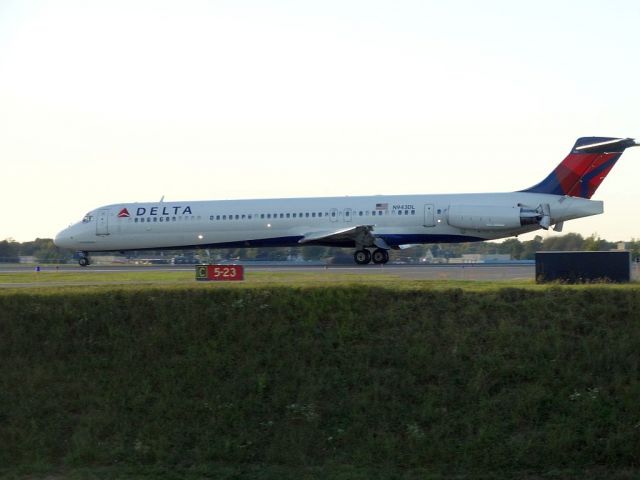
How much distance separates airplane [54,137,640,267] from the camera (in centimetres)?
3531

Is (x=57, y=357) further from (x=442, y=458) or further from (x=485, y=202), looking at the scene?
(x=485, y=202)

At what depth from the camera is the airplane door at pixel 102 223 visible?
4016 cm

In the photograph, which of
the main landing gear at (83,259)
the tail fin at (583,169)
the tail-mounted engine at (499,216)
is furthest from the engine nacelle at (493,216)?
the main landing gear at (83,259)

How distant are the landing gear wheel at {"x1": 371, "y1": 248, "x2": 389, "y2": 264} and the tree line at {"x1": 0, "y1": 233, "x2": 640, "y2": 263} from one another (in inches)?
379

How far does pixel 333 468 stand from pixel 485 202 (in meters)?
25.0

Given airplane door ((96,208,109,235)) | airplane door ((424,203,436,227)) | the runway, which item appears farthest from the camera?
airplane door ((96,208,109,235))

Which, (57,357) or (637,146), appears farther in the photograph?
(637,146)

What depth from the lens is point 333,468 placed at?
1217 cm

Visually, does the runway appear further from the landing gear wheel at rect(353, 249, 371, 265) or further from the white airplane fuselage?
the white airplane fuselage

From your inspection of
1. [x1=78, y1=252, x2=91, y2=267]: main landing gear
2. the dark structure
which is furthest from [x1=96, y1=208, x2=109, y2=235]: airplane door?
the dark structure

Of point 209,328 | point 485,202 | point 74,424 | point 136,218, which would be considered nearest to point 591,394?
point 209,328

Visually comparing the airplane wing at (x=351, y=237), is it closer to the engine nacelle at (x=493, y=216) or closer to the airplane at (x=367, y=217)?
the airplane at (x=367, y=217)

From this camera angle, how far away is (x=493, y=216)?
35.2 meters

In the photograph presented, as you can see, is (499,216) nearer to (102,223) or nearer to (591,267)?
(591,267)
